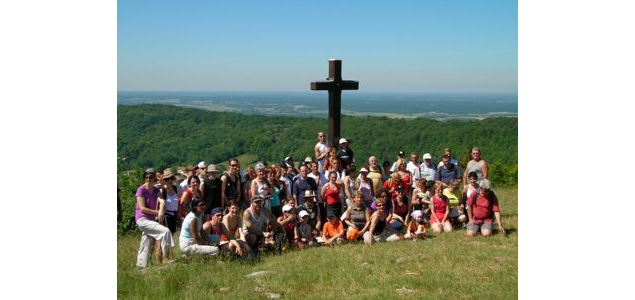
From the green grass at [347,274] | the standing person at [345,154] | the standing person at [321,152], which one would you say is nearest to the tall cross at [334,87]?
the standing person at [321,152]

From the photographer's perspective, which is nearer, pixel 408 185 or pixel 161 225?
pixel 161 225

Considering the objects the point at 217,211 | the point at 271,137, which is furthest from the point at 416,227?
the point at 271,137

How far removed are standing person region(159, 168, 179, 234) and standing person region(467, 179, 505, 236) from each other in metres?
3.81

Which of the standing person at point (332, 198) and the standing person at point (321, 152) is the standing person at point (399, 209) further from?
the standing person at point (321, 152)

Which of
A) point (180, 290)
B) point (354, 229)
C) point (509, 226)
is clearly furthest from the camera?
point (509, 226)

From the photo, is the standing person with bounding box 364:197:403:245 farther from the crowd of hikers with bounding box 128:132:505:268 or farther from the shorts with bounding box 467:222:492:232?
the shorts with bounding box 467:222:492:232

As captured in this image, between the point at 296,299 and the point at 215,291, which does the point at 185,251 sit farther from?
the point at 296,299

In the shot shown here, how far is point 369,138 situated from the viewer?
75.8ft

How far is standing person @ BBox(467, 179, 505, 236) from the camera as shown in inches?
394

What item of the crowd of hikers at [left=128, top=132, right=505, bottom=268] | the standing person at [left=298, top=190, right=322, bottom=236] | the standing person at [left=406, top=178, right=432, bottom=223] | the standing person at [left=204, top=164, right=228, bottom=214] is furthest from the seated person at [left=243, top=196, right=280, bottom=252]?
the standing person at [left=406, top=178, right=432, bottom=223]

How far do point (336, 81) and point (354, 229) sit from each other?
3.20m

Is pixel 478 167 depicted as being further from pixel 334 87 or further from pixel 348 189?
pixel 334 87

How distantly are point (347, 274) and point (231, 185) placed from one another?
234 cm
